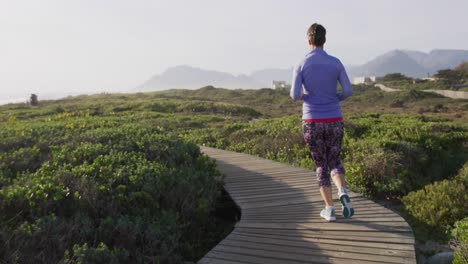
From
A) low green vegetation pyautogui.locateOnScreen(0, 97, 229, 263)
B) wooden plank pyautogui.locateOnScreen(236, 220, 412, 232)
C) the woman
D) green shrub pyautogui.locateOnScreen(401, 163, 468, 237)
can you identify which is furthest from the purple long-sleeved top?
green shrub pyautogui.locateOnScreen(401, 163, 468, 237)

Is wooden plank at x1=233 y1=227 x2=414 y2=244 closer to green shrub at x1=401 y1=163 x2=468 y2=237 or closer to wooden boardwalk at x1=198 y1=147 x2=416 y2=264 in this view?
wooden boardwalk at x1=198 y1=147 x2=416 y2=264

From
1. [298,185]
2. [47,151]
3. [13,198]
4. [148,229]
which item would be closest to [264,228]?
[148,229]

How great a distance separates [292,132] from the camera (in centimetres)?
1315

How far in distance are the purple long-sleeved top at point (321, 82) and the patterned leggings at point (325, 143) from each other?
0.47 ft

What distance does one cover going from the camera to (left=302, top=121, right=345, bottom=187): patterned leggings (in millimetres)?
5465

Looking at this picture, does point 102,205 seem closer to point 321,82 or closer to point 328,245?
point 328,245

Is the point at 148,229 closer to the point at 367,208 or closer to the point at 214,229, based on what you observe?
the point at 214,229

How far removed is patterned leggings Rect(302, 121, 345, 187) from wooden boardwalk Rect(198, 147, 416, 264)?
2.28 feet

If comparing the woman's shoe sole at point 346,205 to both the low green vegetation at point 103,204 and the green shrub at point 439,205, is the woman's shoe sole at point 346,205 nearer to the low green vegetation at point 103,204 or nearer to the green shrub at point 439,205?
the green shrub at point 439,205

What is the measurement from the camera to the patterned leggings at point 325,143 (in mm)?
5465

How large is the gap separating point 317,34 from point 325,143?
4.67 ft

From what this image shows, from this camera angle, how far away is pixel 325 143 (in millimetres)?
5570

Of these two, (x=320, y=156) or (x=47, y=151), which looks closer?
(x=320, y=156)

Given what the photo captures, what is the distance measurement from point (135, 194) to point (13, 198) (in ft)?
4.20
